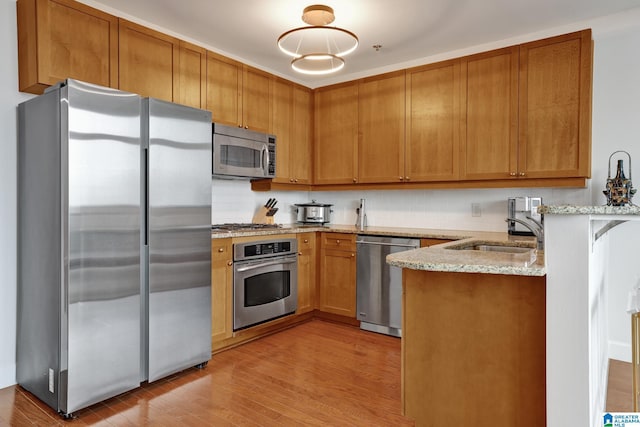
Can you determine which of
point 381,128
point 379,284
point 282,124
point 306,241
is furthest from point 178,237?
point 381,128

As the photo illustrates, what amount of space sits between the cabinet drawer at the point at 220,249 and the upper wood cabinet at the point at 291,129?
114 centimetres

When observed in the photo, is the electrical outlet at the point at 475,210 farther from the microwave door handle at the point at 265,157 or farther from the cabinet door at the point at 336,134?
the microwave door handle at the point at 265,157

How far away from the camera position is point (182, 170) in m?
2.73

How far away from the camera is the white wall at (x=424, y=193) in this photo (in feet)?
8.45

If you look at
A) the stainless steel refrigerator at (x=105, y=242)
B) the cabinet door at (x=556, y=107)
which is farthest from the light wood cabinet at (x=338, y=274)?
the cabinet door at (x=556, y=107)

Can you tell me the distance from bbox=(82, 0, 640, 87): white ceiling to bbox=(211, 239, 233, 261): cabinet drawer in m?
1.72

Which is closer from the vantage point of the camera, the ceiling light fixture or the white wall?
the white wall

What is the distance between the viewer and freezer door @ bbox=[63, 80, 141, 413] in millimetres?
2188

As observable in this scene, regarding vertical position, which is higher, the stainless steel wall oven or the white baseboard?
the stainless steel wall oven

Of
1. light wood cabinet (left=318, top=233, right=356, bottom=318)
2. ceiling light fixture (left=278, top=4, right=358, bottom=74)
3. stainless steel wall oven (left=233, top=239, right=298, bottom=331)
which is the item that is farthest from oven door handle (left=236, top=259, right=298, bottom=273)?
ceiling light fixture (left=278, top=4, right=358, bottom=74)

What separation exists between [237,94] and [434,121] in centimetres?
183

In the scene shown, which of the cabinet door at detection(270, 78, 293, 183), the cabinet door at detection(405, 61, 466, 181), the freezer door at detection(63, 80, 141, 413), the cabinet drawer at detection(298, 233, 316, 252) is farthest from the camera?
the cabinet door at detection(270, 78, 293, 183)

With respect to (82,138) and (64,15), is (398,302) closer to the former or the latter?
(82,138)

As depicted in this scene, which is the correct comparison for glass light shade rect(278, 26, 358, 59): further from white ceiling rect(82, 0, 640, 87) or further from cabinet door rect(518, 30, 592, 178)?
cabinet door rect(518, 30, 592, 178)
